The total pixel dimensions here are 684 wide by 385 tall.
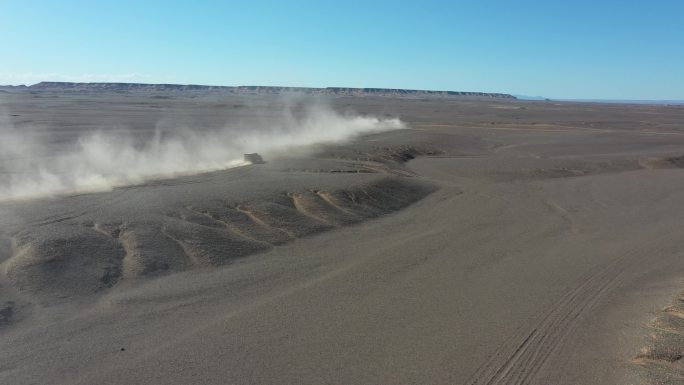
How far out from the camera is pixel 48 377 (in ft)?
24.8

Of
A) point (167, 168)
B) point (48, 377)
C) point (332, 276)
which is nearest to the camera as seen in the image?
point (48, 377)

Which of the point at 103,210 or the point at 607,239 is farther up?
the point at 103,210

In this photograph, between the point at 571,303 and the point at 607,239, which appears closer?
the point at 571,303

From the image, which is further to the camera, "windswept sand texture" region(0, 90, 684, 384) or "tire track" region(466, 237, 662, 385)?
"windswept sand texture" region(0, 90, 684, 384)

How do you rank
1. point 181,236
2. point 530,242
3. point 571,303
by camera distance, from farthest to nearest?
point 530,242
point 181,236
point 571,303

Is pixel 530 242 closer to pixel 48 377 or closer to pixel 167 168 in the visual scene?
pixel 48 377

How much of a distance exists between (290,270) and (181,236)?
9.80 ft

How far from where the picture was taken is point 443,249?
14.4m

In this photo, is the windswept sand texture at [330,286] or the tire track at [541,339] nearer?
the tire track at [541,339]

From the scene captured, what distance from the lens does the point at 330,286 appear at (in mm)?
11438

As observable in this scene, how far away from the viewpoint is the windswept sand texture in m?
8.16

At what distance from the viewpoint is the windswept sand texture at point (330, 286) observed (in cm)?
816

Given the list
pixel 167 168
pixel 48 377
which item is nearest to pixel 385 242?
pixel 48 377

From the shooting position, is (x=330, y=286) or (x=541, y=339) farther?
(x=330, y=286)
